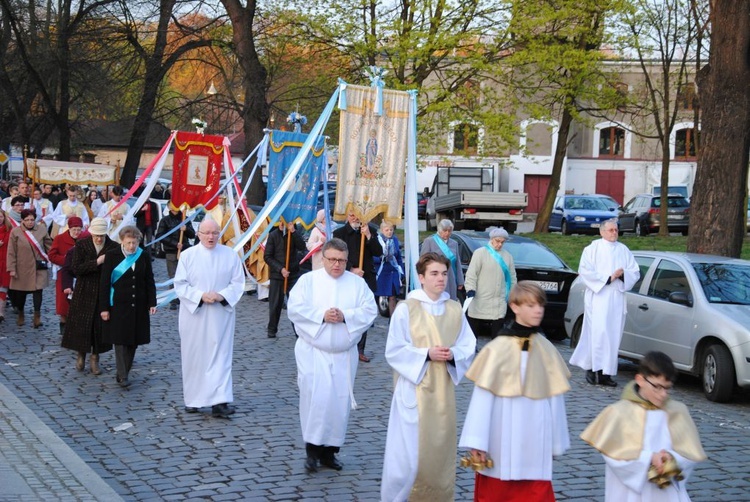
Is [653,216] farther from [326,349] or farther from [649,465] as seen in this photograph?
[649,465]

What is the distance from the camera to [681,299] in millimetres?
11703

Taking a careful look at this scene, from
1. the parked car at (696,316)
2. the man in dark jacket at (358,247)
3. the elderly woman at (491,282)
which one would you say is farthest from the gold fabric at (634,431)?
the elderly woman at (491,282)

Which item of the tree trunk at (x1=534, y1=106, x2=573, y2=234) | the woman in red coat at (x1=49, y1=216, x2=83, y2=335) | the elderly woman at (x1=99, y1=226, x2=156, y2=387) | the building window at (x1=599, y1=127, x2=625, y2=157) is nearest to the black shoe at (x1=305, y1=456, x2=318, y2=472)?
the elderly woman at (x1=99, y1=226, x2=156, y2=387)

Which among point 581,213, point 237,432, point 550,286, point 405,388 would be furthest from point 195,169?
point 581,213

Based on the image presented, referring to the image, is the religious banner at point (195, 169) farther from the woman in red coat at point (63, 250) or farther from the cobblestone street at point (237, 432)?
the cobblestone street at point (237, 432)

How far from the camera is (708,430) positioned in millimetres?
9711

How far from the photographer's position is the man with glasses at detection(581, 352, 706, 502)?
522 centimetres

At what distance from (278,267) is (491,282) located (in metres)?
2.94

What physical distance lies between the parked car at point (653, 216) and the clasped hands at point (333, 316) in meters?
30.2

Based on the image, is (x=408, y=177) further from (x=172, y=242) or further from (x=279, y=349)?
(x=172, y=242)

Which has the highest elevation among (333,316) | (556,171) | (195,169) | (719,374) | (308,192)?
(556,171)

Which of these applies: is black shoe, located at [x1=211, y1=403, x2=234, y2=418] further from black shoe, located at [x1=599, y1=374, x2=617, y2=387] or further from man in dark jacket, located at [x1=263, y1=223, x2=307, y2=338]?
man in dark jacket, located at [x1=263, y1=223, x2=307, y2=338]

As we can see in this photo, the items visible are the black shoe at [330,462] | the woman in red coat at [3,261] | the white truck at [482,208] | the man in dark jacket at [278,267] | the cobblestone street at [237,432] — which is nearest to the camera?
the cobblestone street at [237,432]

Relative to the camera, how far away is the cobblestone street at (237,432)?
745cm
